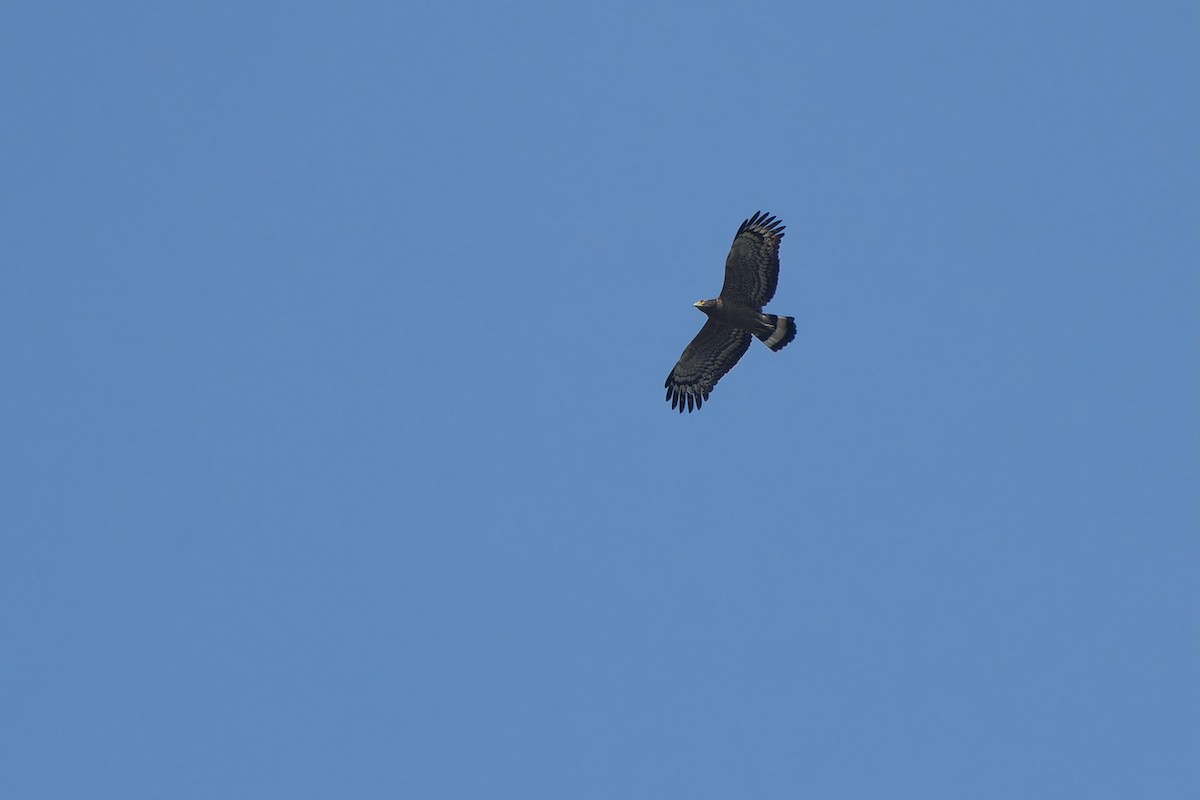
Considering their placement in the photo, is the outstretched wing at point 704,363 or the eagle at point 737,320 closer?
the eagle at point 737,320

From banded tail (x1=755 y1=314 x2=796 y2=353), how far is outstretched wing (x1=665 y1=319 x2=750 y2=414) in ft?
2.33

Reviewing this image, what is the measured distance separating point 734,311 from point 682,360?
6.49 feet

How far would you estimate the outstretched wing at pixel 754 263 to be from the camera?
3325 cm

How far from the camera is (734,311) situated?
33.7m

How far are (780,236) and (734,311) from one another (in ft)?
5.79

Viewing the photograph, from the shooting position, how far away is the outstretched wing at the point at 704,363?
34.7 m

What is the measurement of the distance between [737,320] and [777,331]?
83 centimetres

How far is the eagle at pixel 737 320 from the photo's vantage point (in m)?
33.2

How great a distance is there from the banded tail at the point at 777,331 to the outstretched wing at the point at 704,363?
0.71m

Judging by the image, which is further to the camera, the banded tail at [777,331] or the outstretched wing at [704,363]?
the outstretched wing at [704,363]

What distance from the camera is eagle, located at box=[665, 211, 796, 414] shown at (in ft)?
109

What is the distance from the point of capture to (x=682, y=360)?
35.2 metres

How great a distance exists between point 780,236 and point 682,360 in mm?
3587

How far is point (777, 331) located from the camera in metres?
33.8
